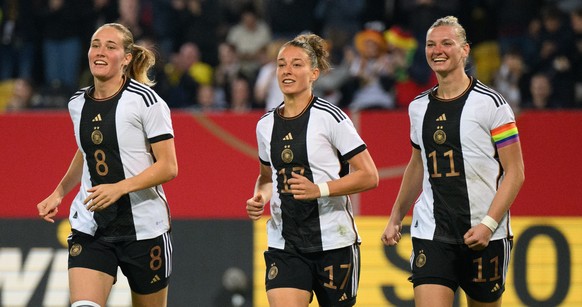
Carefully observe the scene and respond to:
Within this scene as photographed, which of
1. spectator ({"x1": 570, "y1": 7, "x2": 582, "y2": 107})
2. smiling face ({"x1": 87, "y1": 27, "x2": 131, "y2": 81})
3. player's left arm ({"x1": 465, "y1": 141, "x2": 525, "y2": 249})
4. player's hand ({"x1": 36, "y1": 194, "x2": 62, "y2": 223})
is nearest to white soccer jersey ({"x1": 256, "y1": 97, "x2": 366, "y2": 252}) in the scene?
player's left arm ({"x1": 465, "y1": 141, "x2": 525, "y2": 249})

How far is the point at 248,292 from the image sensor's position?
891 cm

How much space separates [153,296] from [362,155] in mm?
1527

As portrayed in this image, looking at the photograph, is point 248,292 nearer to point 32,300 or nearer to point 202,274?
point 202,274

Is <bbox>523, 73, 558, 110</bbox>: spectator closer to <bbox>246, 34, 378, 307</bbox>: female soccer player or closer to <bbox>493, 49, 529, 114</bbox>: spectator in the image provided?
<bbox>493, 49, 529, 114</bbox>: spectator

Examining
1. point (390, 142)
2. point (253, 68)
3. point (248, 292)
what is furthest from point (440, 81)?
point (253, 68)

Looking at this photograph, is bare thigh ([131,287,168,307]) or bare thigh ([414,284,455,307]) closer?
bare thigh ([414,284,455,307])

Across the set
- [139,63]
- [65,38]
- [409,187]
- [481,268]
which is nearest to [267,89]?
[65,38]

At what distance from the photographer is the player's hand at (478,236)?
611 centimetres

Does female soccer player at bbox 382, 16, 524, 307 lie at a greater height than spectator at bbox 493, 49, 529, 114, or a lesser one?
lesser

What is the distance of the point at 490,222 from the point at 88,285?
2327 mm

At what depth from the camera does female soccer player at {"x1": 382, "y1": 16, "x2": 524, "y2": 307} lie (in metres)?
6.21

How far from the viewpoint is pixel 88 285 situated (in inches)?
245

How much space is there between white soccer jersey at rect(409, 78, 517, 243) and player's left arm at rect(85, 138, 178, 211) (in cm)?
150

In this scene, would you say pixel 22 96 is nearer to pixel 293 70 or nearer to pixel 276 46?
pixel 276 46
